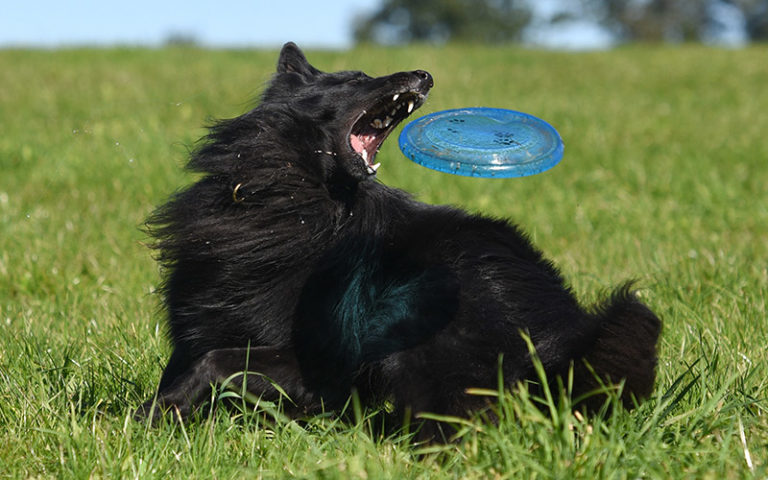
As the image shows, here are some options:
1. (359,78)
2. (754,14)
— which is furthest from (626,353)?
(754,14)

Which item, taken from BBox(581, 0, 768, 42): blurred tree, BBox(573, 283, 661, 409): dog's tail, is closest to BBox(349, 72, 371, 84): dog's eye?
BBox(573, 283, 661, 409): dog's tail

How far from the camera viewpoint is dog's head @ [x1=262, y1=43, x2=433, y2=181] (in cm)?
331

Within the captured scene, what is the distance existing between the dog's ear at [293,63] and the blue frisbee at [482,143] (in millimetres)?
725

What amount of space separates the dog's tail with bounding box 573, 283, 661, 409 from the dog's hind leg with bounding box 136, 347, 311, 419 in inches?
41.4

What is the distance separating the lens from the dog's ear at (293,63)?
3.73m

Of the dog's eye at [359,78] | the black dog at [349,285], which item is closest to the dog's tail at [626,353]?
the black dog at [349,285]

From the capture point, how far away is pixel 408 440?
8.98 ft

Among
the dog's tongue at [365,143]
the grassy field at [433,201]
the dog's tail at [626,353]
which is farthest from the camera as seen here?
the dog's tongue at [365,143]

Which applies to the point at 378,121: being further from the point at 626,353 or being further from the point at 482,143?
the point at 626,353

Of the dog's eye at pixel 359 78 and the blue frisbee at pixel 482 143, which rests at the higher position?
the dog's eye at pixel 359 78

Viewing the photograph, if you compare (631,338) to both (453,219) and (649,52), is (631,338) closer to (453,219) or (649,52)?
(453,219)

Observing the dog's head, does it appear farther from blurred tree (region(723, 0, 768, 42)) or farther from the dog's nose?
blurred tree (region(723, 0, 768, 42))

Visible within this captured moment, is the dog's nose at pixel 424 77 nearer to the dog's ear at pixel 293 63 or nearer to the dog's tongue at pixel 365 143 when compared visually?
the dog's tongue at pixel 365 143

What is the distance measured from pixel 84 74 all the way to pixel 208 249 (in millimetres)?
13183
